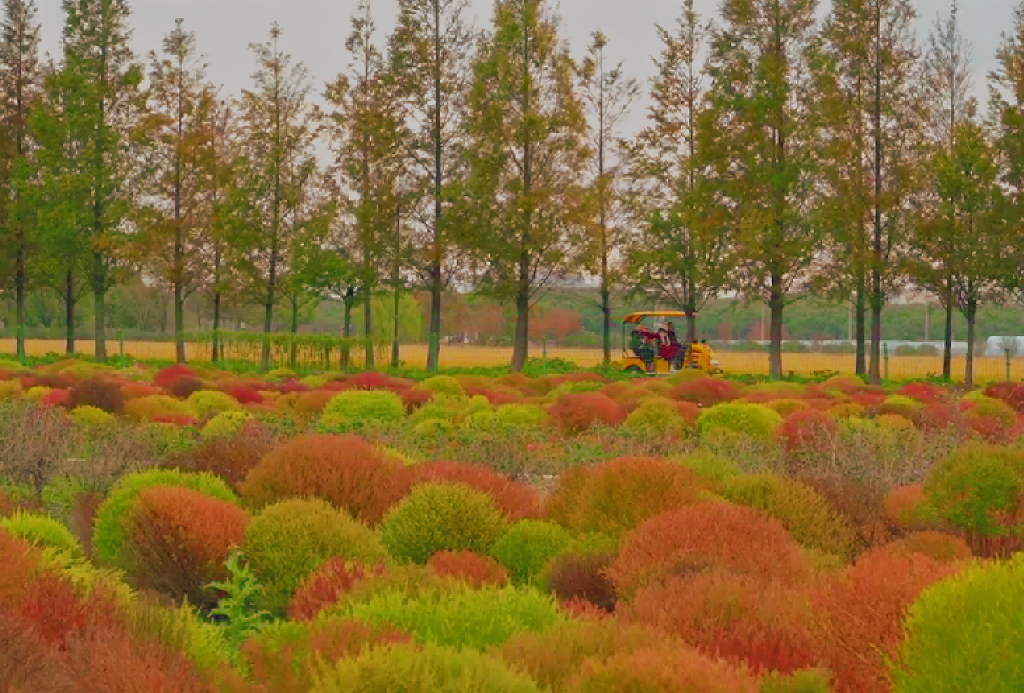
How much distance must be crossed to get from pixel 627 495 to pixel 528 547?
95 cm

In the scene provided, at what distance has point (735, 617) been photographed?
16.1 ft

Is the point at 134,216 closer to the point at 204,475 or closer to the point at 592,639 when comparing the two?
the point at 204,475

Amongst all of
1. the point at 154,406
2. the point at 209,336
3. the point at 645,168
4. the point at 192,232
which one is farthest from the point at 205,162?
the point at 154,406

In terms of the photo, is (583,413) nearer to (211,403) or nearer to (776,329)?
(211,403)

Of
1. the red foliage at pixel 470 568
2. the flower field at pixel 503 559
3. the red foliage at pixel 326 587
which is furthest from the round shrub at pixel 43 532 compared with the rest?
the red foliage at pixel 470 568

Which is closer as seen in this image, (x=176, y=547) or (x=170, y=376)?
(x=176, y=547)

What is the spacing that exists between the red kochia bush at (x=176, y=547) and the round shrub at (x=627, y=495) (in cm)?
218

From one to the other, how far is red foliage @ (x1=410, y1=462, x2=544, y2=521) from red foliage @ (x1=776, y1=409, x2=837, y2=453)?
4434 mm

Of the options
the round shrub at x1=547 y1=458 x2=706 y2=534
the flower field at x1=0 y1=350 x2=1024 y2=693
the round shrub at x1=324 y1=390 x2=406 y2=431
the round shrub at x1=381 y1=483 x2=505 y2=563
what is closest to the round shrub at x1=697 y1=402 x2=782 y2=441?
the flower field at x1=0 y1=350 x2=1024 y2=693

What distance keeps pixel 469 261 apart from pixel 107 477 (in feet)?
79.9

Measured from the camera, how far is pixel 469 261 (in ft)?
112

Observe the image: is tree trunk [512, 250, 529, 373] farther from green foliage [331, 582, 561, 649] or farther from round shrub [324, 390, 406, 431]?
green foliage [331, 582, 561, 649]

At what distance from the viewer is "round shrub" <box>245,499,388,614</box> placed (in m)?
6.64

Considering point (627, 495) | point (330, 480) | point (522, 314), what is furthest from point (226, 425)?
point (522, 314)
